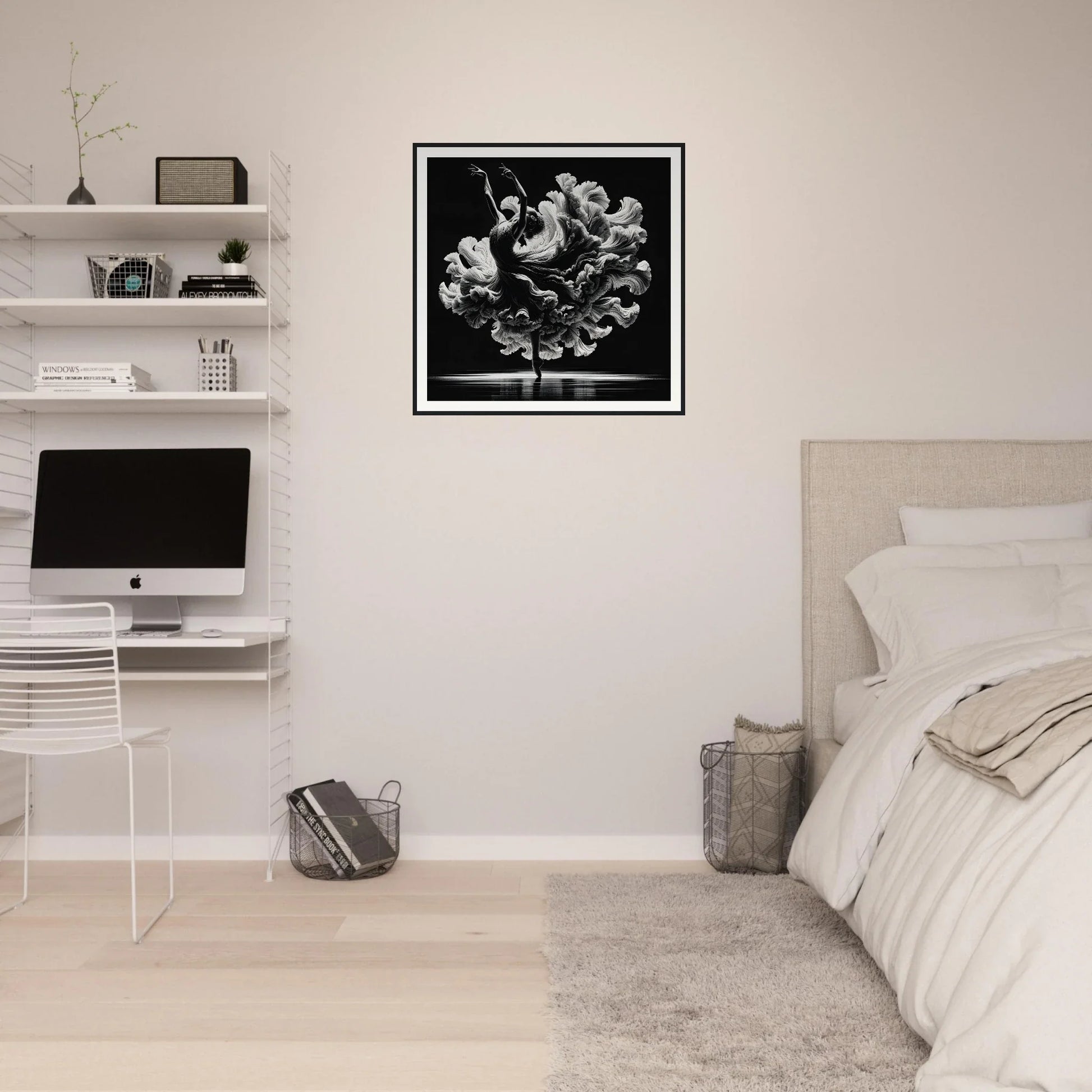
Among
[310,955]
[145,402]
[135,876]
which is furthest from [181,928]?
[145,402]

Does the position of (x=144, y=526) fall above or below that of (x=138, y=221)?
below

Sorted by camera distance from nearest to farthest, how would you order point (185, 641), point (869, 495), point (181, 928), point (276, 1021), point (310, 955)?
point (276, 1021)
point (310, 955)
point (181, 928)
point (185, 641)
point (869, 495)

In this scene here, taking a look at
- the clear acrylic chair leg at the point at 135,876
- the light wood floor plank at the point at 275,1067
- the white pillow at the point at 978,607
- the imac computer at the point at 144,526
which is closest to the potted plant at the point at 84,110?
the imac computer at the point at 144,526

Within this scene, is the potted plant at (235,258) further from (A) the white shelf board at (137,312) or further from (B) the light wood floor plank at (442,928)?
(B) the light wood floor plank at (442,928)

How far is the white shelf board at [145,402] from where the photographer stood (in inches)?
122

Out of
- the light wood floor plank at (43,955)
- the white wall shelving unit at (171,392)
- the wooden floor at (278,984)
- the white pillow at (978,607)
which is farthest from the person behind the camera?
the white wall shelving unit at (171,392)

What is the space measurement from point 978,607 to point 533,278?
1.69 metres

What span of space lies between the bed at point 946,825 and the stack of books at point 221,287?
5.95ft

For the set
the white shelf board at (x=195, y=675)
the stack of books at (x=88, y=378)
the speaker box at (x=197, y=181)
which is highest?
the speaker box at (x=197, y=181)

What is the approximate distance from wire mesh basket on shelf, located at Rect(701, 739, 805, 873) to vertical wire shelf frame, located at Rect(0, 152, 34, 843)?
2222 mm

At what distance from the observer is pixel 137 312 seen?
10.4ft

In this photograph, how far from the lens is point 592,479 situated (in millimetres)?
3359

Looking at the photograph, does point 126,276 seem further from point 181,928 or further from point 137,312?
point 181,928

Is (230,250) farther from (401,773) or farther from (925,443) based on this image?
(925,443)
